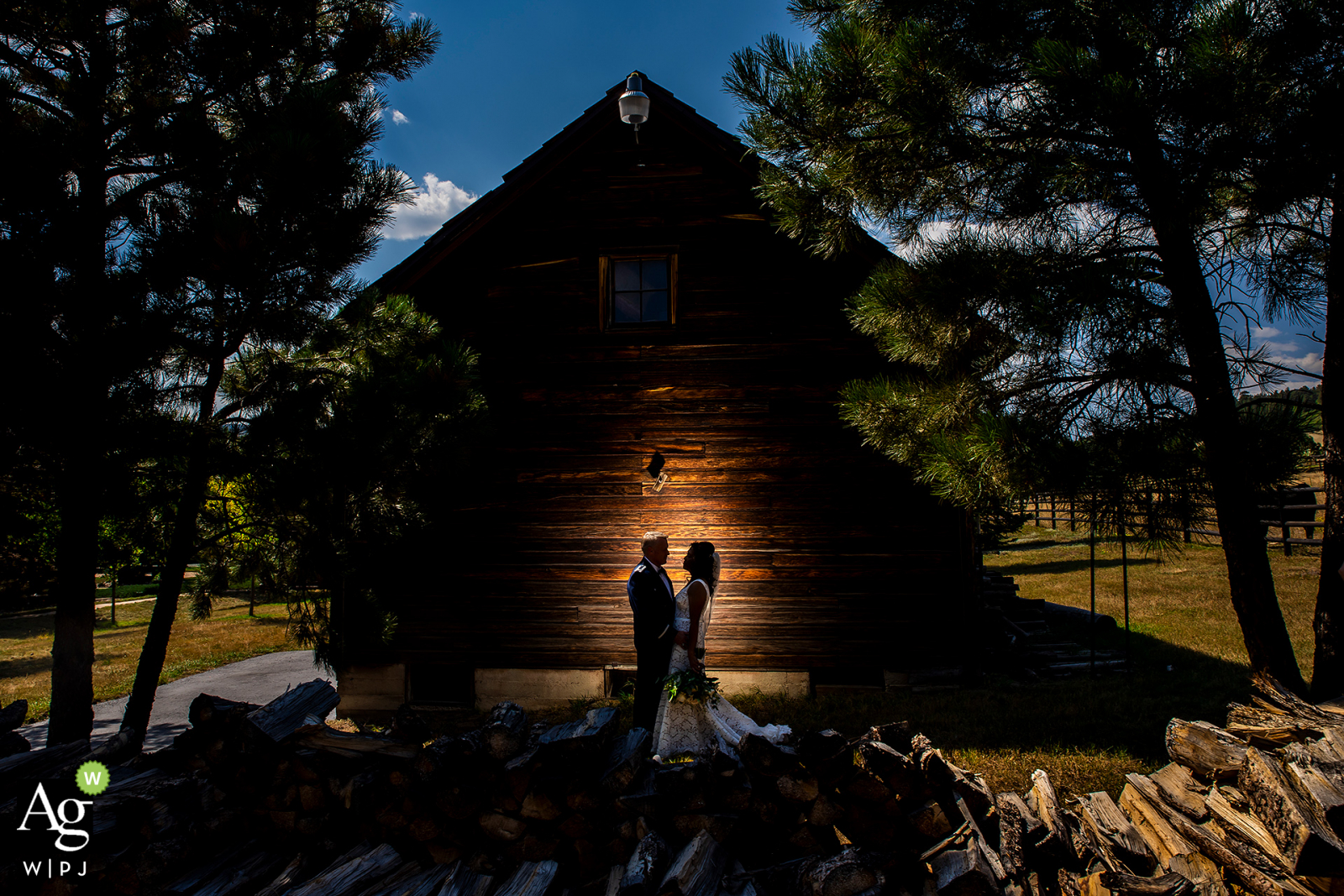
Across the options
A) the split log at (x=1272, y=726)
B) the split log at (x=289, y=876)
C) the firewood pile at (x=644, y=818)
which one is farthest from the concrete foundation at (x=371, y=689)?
the split log at (x=1272, y=726)

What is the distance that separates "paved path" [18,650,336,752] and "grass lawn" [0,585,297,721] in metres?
0.44

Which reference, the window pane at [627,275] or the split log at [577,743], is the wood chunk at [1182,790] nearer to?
the split log at [577,743]

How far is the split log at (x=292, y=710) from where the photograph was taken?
11.9 feet

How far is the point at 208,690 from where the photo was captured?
952cm

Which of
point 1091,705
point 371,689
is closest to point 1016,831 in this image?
point 1091,705

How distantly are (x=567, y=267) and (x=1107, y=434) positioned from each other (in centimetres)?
589

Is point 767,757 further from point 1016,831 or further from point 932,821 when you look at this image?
point 1016,831

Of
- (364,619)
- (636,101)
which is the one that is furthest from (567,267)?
(364,619)

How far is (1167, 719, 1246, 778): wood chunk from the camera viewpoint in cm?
321

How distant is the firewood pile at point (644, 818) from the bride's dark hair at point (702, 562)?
1.54m

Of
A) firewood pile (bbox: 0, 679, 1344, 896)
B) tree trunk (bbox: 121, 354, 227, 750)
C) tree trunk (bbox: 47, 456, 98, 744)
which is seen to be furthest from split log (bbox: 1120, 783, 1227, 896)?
tree trunk (bbox: 47, 456, 98, 744)

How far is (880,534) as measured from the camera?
7309mm

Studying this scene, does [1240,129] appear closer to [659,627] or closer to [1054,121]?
[1054,121]

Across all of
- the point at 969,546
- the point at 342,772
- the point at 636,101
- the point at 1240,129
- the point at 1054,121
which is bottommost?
the point at 342,772
